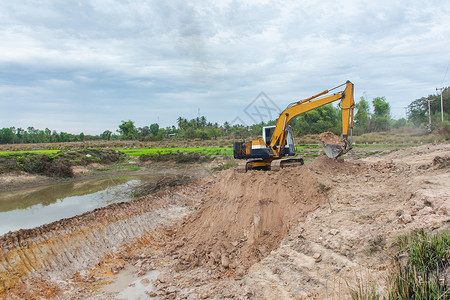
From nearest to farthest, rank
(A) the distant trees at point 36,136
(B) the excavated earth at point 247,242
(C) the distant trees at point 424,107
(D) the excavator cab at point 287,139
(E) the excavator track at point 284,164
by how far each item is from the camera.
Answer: (B) the excavated earth at point 247,242, (E) the excavator track at point 284,164, (D) the excavator cab at point 287,139, (C) the distant trees at point 424,107, (A) the distant trees at point 36,136

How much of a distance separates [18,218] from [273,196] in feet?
37.6

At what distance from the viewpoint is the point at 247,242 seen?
7816 millimetres

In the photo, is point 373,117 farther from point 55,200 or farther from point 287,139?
point 55,200

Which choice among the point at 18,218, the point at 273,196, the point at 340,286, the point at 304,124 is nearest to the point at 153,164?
the point at 18,218

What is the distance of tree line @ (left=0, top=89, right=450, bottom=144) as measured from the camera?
164 feet

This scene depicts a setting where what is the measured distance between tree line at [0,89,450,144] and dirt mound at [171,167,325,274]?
2480 cm

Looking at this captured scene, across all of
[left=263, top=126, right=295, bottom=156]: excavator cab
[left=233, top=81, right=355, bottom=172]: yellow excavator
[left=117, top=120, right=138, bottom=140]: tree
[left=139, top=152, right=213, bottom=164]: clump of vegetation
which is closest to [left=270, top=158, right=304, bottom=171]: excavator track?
[left=233, top=81, right=355, bottom=172]: yellow excavator

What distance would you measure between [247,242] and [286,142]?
6005 mm

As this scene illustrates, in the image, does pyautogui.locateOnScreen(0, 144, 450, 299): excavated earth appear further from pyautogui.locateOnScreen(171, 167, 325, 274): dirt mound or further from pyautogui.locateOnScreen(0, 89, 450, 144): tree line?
pyautogui.locateOnScreen(0, 89, 450, 144): tree line

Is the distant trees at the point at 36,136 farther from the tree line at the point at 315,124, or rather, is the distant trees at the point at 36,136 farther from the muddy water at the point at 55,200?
the muddy water at the point at 55,200

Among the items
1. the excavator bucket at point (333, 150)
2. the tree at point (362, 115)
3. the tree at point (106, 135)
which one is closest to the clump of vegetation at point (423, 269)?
the excavator bucket at point (333, 150)

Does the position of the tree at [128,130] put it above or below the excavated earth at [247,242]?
above

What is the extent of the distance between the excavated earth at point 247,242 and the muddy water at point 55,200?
155 inches

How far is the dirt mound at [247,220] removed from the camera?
24.1 ft
